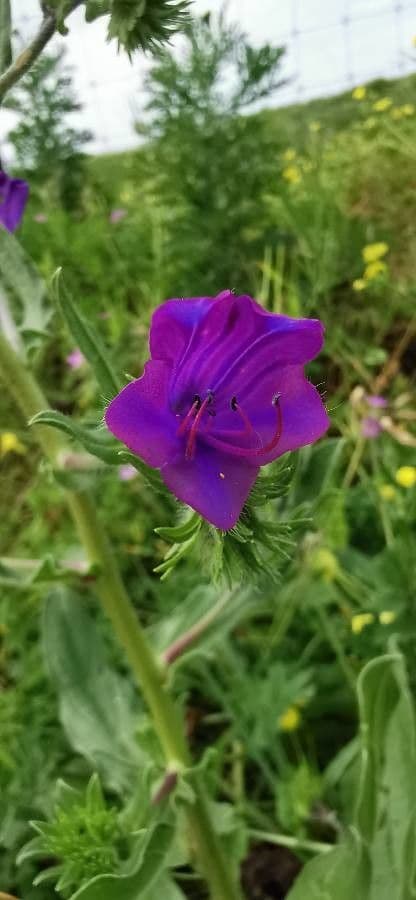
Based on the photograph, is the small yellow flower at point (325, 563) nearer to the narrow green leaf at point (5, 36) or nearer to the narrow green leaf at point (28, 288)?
the narrow green leaf at point (28, 288)

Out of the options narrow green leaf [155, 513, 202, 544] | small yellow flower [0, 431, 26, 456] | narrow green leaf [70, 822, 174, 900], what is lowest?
narrow green leaf [70, 822, 174, 900]

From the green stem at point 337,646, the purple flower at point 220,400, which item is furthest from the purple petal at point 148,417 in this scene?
the green stem at point 337,646

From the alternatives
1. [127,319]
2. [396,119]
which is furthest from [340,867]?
[396,119]

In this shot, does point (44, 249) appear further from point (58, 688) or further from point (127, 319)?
point (58, 688)

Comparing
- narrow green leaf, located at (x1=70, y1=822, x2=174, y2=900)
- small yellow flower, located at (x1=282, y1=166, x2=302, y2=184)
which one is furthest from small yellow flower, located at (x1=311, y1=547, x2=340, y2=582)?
small yellow flower, located at (x1=282, y1=166, x2=302, y2=184)

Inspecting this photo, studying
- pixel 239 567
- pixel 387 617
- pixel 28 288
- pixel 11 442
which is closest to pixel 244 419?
pixel 239 567

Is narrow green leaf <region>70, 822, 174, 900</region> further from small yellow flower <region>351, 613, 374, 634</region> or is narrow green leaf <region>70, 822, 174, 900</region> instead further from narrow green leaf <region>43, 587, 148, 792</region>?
small yellow flower <region>351, 613, 374, 634</region>

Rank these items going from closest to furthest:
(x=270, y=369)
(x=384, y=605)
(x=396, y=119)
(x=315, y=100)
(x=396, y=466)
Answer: (x=270, y=369)
(x=384, y=605)
(x=396, y=466)
(x=396, y=119)
(x=315, y=100)
